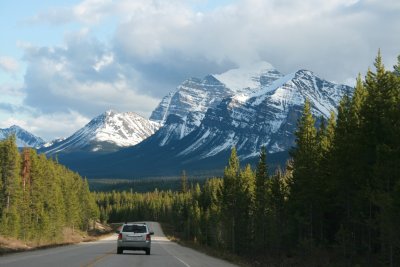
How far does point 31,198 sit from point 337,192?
53.6 meters

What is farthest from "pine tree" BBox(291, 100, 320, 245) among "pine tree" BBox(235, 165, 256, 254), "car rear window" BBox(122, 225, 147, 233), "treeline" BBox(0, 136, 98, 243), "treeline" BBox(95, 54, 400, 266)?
"treeline" BBox(0, 136, 98, 243)

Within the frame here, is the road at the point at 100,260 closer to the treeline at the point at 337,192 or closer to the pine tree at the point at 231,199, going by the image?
the treeline at the point at 337,192

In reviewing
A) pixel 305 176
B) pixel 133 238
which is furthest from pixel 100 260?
pixel 305 176

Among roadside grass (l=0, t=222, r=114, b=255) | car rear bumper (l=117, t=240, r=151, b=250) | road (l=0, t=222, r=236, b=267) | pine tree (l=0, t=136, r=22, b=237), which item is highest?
pine tree (l=0, t=136, r=22, b=237)

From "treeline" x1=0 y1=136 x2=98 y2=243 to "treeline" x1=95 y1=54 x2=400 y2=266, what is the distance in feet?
87.5

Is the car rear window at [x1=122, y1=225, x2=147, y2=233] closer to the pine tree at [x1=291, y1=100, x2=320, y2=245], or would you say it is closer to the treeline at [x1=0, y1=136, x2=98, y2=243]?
the pine tree at [x1=291, y1=100, x2=320, y2=245]

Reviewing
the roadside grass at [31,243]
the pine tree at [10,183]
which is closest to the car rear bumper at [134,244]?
the roadside grass at [31,243]

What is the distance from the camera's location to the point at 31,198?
8531cm

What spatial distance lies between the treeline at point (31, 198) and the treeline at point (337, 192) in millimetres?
26656

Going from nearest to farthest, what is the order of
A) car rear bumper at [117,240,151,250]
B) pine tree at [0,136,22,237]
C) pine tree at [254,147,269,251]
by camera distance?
car rear bumper at [117,240,151,250]
pine tree at [0,136,22,237]
pine tree at [254,147,269,251]

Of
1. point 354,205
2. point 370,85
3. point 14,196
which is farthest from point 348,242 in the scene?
point 14,196

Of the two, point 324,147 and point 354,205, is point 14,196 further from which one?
point 354,205

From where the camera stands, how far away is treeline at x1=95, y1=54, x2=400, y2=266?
3284cm

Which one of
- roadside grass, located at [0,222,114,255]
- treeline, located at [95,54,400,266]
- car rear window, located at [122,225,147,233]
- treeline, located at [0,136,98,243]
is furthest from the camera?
treeline, located at [0,136,98,243]
